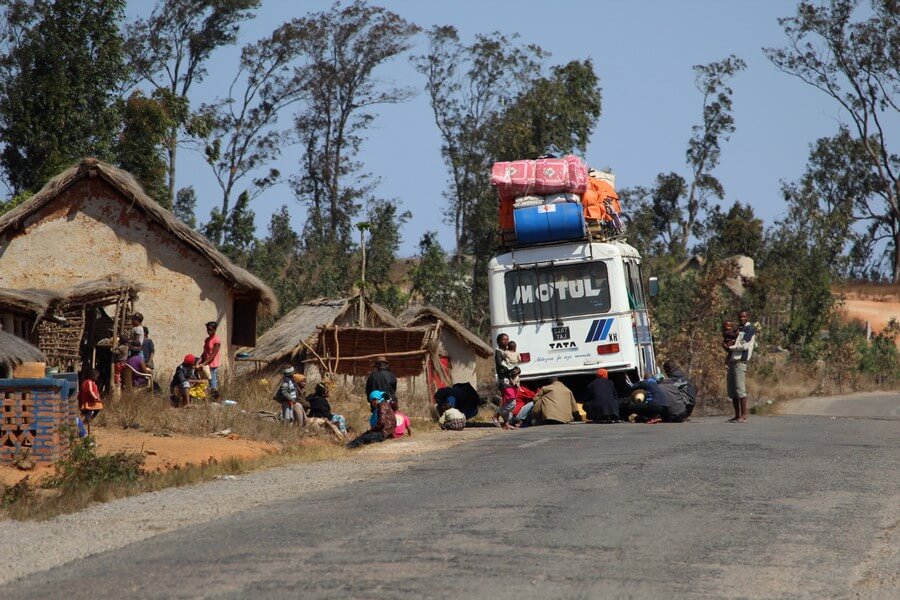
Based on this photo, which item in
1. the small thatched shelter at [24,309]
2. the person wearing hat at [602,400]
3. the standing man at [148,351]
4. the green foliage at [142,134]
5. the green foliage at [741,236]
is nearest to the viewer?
the small thatched shelter at [24,309]

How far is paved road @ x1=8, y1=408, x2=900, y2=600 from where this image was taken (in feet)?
24.9

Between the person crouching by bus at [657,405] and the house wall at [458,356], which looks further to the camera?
the house wall at [458,356]

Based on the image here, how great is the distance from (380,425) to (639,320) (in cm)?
577

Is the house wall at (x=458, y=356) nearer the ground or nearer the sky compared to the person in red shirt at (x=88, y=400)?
nearer the sky

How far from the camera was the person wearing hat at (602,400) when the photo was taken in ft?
67.7

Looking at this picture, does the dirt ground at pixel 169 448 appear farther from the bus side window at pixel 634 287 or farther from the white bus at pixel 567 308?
the bus side window at pixel 634 287

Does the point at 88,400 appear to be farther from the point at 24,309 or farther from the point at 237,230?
the point at 237,230

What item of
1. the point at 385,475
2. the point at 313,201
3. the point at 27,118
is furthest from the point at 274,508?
the point at 313,201

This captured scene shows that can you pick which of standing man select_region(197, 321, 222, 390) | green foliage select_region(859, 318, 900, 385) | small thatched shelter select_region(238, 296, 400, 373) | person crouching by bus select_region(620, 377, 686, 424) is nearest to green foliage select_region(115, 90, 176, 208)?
small thatched shelter select_region(238, 296, 400, 373)

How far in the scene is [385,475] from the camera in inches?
538

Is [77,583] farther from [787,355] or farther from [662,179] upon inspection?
[662,179]

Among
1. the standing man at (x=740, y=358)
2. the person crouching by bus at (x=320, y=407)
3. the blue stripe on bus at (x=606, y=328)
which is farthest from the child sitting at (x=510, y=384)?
the standing man at (x=740, y=358)

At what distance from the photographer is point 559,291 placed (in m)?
21.1

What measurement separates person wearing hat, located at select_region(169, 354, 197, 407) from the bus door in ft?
24.4
